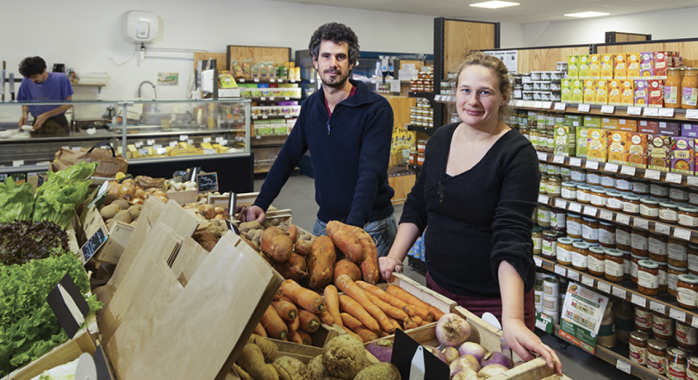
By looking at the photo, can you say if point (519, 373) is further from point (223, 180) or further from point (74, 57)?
point (74, 57)

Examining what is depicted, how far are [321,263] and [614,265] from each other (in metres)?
2.17

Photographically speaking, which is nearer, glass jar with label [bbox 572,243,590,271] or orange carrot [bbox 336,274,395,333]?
orange carrot [bbox 336,274,395,333]

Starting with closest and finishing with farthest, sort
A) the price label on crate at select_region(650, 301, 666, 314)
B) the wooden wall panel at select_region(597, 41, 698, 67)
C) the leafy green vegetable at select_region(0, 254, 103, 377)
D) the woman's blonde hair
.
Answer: the leafy green vegetable at select_region(0, 254, 103, 377), the woman's blonde hair, the price label on crate at select_region(650, 301, 666, 314), the wooden wall panel at select_region(597, 41, 698, 67)

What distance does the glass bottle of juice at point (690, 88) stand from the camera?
8.52 feet

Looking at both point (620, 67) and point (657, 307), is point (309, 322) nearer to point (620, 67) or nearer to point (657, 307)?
point (657, 307)

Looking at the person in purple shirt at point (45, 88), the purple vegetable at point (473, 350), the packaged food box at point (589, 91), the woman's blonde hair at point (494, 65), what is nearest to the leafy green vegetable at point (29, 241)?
the purple vegetable at point (473, 350)

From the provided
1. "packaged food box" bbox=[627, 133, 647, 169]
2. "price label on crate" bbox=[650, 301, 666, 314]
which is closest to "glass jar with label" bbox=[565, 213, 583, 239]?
"packaged food box" bbox=[627, 133, 647, 169]

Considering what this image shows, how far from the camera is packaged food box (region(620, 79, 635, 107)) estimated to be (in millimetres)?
2891

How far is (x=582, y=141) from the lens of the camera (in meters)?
3.24

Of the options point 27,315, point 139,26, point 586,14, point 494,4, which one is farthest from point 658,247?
point 586,14

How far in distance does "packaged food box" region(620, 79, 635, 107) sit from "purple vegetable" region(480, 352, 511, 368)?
90.7 inches

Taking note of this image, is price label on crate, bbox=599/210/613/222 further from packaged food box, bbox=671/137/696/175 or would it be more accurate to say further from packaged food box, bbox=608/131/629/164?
packaged food box, bbox=671/137/696/175

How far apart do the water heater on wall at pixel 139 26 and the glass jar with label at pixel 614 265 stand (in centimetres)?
784

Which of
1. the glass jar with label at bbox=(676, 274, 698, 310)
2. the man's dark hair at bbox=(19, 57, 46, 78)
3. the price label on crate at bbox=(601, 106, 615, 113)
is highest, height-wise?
the man's dark hair at bbox=(19, 57, 46, 78)
